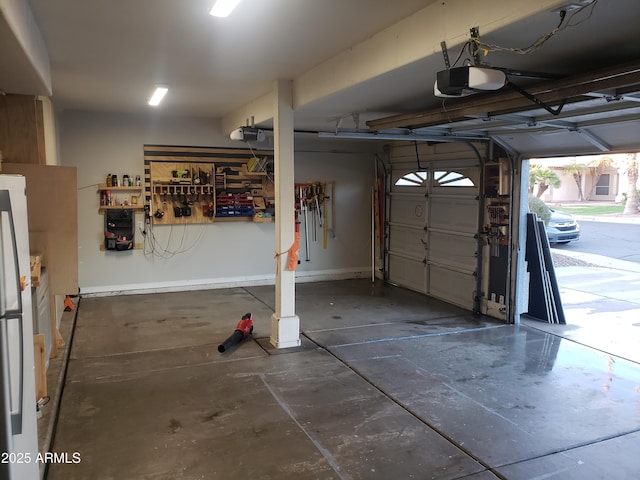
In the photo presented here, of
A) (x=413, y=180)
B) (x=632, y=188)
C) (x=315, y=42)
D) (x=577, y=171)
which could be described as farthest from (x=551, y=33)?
(x=577, y=171)

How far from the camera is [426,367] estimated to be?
4.79 m

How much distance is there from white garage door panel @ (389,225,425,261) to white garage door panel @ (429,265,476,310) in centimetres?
42

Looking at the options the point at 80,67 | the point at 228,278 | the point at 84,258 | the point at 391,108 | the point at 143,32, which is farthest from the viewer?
the point at 228,278

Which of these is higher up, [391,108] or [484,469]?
[391,108]

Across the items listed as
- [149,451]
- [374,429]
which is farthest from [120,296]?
[374,429]

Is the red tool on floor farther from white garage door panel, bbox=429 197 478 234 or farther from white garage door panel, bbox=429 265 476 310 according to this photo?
white garage door panel, bbox=429 197 478 234

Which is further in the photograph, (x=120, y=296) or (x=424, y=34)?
(x=120, y=296)

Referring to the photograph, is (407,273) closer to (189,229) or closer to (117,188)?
→ (189,229)

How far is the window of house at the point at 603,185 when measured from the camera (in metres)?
15.5

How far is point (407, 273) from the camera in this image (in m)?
8.60

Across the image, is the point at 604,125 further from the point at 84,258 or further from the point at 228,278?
the point at 84,258

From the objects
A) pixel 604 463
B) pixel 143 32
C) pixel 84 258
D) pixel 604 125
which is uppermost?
pixel 143 32

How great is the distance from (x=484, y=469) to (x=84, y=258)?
257 inches

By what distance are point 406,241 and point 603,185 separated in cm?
1034
